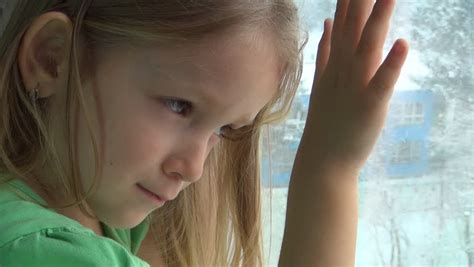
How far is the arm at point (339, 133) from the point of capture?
0.55 meters

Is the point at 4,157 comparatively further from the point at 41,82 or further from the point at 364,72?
the point at 364,72

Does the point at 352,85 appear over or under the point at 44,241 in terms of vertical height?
over

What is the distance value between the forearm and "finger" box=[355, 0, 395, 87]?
9cm

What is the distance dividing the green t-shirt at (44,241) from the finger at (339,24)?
224mm

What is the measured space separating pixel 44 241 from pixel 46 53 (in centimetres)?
15

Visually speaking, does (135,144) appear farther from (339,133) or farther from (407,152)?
(407,152)

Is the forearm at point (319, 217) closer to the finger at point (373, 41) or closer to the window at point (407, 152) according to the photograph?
the finger at point (373, 41)

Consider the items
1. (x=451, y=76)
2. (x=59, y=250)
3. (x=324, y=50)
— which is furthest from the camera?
(x=451, y=76)

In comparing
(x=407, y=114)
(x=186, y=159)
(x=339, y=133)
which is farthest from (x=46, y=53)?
(x=407, y=114)

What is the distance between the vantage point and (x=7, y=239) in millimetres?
492

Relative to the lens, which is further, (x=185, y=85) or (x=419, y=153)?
(x=419, y=153)

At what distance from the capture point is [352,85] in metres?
0.56

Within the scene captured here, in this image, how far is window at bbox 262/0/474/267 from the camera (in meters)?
0.79

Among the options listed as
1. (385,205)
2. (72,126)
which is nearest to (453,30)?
(385,205)
